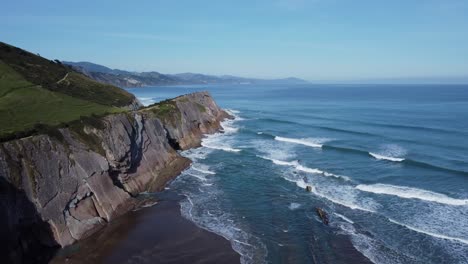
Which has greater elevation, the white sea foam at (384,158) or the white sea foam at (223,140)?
the white sea foam at (384,158)

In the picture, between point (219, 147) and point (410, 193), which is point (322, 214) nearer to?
point (410, 193)

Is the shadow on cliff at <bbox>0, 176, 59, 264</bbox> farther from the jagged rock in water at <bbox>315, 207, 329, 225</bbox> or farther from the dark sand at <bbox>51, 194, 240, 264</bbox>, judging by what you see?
the jagged rock in water at <bbox>315, 207, 329, 225</bbox>

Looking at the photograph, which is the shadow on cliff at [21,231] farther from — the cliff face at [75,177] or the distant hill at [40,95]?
the distant hill at [40,95]

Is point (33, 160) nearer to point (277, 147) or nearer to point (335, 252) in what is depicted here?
point (335, 252)

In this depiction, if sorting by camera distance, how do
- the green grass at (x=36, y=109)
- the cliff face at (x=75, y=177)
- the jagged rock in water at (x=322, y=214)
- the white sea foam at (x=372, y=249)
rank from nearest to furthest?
the white sea foam at (x=372, y=249) < the cliff face at (x=75, y=177) < the jagged rock in water at (x=322, y=214) < the green grass at (x=36, y=109)

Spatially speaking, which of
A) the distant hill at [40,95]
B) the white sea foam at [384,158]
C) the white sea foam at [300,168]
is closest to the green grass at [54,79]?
the distant hill at [40,95]

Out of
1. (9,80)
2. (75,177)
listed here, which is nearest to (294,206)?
(75,177)
